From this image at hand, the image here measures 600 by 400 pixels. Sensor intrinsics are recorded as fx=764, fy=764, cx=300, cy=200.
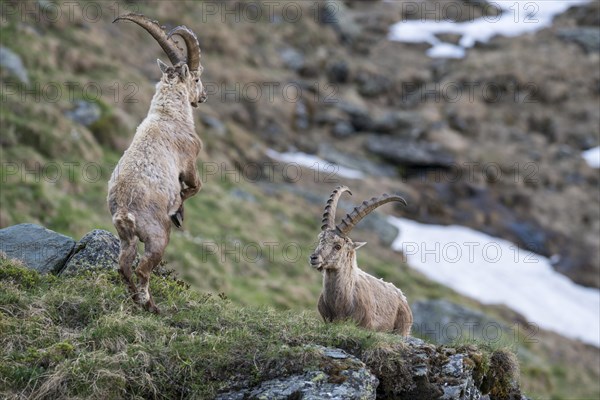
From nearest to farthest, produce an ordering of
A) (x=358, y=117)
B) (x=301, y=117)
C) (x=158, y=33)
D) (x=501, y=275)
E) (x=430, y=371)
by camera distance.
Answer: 1. (x=430, y=371)
2. (x=158, y=33)
3. (x=501, y=275)
4. (x=301, y=117)
5. (x=358, y=117)

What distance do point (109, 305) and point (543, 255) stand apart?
1259 inches

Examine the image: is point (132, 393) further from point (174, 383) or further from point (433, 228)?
point (433, 228)

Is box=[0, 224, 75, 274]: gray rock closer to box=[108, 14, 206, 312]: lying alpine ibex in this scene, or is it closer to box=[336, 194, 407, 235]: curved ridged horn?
A: box=[108, 14, 206, 312]: lying alpine ibex

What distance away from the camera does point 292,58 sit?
51469 millimetres

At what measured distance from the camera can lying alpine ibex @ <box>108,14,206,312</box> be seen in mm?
9516

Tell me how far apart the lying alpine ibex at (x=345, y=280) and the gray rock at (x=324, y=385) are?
104 inches

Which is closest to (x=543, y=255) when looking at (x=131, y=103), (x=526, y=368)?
(x=526, y=368)

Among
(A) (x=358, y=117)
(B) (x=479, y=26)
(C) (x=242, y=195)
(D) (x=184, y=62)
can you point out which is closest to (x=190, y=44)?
(D) (x=184, y=62)

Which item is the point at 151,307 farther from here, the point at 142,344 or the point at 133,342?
the point at 142,344

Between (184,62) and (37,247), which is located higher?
(184,62)

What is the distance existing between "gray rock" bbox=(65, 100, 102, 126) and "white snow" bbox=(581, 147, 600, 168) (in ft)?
103

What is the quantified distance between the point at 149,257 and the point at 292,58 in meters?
43.3

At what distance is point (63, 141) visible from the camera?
25359 mm

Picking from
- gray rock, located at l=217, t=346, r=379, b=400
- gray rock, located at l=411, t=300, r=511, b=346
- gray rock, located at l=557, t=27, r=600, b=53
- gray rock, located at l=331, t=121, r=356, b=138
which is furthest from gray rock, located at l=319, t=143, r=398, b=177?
gray rock, located at l=217, t=346, r=379, b=400
